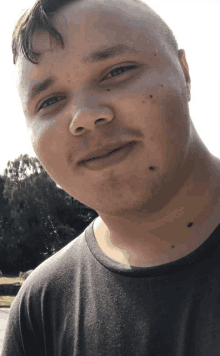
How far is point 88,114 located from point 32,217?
39.8 metres

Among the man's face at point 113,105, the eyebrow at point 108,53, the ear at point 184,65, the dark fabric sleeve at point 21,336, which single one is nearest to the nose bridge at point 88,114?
the man's face at point 113,105

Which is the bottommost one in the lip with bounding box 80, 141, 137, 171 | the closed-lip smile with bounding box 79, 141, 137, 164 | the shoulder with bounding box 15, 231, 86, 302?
the shoulder with bounding box 15, 231, 86, 302

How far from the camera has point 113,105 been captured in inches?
40.1

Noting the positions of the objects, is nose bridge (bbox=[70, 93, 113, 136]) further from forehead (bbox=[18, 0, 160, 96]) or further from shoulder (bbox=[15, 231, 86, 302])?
shoulder (bbox=[15, 231, 86, 302])

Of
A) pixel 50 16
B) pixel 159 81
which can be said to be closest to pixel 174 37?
pixel 159 81

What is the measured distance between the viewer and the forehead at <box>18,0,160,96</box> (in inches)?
41.9

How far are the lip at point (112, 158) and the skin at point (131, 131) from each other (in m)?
0.02

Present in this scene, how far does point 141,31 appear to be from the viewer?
3.58 ft

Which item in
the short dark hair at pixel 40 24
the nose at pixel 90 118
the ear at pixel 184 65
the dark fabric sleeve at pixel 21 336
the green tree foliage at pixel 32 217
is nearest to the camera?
the nose at pixel 90 118

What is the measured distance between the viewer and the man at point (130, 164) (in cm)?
102

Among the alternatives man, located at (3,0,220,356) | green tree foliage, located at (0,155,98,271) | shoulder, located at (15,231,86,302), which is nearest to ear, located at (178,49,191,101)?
man, located at (3,0,220,356)

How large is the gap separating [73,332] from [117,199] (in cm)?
56

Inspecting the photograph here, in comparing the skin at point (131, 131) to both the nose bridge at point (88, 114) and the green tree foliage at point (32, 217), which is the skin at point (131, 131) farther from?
the green tree foliage at point (32, 217)

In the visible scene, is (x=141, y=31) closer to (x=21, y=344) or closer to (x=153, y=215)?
(x=153, y=215)
